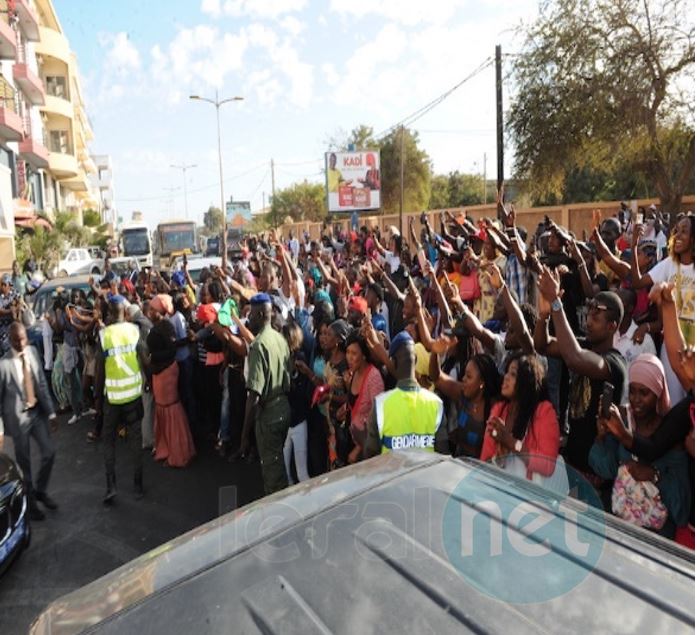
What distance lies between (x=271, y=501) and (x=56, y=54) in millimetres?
45966

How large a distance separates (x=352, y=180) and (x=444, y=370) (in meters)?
Answer: 30.3

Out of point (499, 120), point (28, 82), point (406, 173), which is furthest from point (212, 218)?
point (499, 120)

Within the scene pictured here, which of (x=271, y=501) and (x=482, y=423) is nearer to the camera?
(x=271, y=501)

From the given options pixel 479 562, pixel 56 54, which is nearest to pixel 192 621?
pixel 479 562

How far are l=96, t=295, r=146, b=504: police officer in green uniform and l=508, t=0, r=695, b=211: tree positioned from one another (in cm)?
1361

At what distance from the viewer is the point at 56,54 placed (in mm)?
40188

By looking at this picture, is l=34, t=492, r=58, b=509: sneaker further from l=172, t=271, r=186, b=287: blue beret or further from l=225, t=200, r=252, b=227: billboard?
l=225, t=200, r=252, b=227: billboard

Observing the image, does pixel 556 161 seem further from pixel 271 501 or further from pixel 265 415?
pixel 271 501

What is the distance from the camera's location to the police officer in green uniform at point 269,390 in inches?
181

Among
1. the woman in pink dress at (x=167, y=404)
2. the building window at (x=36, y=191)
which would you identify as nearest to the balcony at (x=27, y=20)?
the building window at (x=36, y=191)

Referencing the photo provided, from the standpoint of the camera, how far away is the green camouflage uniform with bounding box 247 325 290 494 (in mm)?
4594

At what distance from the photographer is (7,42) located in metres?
26.3

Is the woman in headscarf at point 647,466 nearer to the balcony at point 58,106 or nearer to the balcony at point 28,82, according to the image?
the balcony at point 28,82

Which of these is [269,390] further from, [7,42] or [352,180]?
[352,180]
